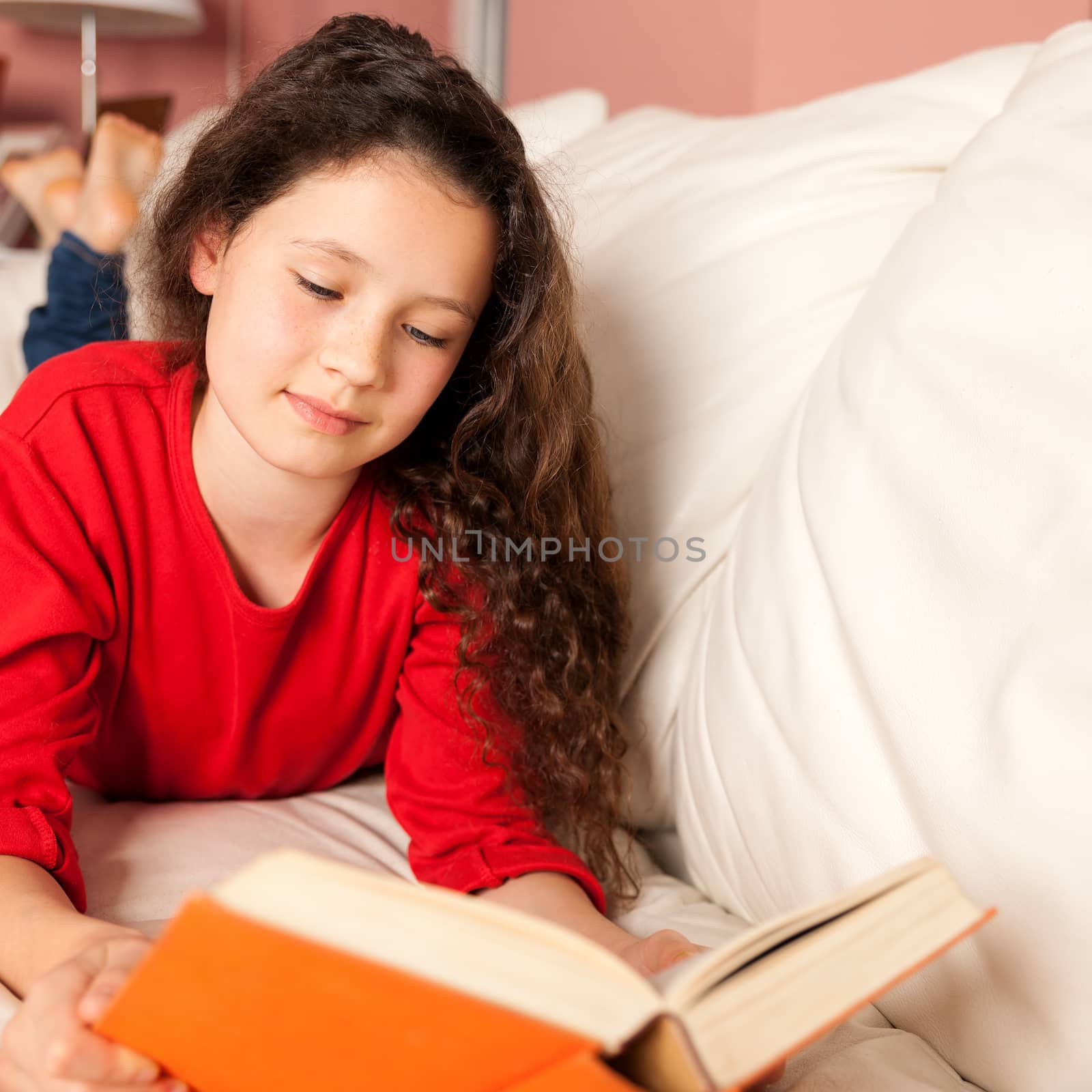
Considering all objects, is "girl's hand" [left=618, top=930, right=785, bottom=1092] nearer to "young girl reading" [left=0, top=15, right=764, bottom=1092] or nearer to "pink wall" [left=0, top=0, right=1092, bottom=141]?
"young girl reading" [left=0, top=15, right=764, bottom=1092]

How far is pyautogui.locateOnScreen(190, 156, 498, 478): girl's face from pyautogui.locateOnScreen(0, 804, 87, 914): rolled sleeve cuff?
28cm

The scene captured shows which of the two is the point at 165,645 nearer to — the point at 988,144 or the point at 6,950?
the point at 6,950

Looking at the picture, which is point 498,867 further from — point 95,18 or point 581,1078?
point 95,18

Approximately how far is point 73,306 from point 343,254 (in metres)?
0.92

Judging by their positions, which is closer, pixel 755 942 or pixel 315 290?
pixel 755 942

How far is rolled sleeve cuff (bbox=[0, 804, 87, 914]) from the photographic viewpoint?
2.29 ft

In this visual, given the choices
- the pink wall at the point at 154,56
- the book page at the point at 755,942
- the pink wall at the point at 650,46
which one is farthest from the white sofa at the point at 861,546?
the pink wall at the point at 154,56

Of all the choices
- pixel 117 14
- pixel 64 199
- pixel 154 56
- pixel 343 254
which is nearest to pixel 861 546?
pixel 343 254

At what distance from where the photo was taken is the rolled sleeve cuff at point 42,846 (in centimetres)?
70

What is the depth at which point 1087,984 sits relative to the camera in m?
0.52

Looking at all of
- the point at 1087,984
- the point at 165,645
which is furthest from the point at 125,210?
the point at 1087,984

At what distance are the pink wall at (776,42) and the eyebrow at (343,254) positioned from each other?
1.49 metres

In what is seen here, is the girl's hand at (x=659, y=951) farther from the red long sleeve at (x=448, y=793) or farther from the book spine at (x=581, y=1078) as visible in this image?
the book spine at (x=581, y=1078)

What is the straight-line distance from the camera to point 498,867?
86cm
